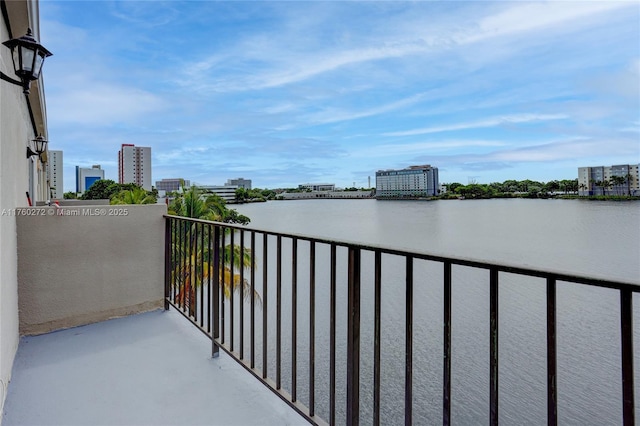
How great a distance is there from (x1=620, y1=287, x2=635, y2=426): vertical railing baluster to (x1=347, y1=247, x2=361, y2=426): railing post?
2.49 ft

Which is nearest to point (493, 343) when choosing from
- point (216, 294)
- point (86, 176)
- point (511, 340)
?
point (216, 294)

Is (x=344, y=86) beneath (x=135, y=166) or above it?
above

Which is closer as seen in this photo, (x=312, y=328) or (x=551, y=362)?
(x=551, y=362)

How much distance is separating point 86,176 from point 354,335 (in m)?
57.0

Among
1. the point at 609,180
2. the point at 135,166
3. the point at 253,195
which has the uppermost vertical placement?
the point at 135,166

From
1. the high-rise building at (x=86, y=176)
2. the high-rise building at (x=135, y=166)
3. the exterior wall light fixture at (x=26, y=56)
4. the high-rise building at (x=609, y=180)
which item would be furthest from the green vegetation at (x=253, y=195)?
the exterior wall light fixture at (x=26, y=56)

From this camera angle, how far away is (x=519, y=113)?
4375 centimetres

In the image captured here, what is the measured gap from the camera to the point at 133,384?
1.98 metres

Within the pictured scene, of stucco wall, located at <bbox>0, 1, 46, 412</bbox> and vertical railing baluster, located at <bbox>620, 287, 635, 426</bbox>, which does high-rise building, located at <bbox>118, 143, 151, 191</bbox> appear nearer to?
stucco wall, located at <bbox>0, 1, 46, 412</bbox>

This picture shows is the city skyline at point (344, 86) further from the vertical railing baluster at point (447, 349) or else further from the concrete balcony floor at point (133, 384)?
the vertical railing baluster at point (447, 349)

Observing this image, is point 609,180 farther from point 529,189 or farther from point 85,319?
point 85,319

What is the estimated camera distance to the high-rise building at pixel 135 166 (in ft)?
155

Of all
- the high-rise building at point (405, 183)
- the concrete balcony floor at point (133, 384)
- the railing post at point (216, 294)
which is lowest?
the concrete balcony floor at point (133, 384)

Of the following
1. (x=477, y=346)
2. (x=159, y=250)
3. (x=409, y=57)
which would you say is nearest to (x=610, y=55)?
(x=409, y=57)
